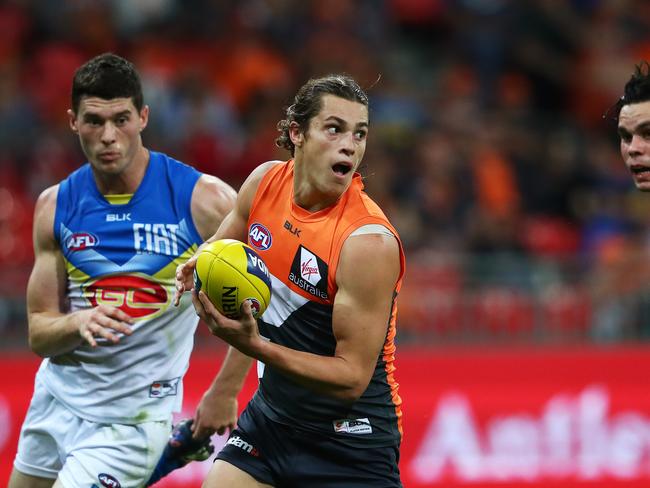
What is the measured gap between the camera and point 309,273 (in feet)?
16.2

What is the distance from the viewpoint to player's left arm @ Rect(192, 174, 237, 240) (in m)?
5.78

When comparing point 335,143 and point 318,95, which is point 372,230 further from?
point 318,95

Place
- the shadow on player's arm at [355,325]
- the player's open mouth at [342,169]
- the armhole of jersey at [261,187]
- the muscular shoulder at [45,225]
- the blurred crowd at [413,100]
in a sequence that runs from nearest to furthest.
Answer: the shadow on player's arm at [355,325] < the player's open mouth at [342,169] < the armhole of jersey at [261,187] < the muscular shoulder at [45,225] < the blurred crowd at [413,100]

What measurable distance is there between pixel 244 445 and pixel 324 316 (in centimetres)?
69

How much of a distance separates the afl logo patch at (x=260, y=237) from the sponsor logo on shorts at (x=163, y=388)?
1.00 m

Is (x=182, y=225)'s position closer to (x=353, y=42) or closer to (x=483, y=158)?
(x=483, y=158)

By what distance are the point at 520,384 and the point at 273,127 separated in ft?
12.4

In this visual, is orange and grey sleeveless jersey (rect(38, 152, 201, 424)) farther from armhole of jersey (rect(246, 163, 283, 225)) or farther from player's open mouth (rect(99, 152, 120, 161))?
armhole of jersey (rect(246, 163, 283, 225))

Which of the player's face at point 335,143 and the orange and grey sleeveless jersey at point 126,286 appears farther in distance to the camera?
the orange and grey sleeveless jersey at point 126,286

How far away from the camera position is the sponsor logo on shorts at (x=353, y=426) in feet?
16.5

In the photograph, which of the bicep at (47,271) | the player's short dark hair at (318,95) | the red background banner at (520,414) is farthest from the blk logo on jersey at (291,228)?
the red background banner at (520,414)

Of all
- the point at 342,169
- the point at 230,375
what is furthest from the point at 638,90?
the point at 230,375

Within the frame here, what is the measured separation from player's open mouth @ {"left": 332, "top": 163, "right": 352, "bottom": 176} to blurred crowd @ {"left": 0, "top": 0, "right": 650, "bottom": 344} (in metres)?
4.66

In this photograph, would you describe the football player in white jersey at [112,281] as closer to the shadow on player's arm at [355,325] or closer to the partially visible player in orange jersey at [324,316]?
the partially visible player in orange jersey at [324,316]
